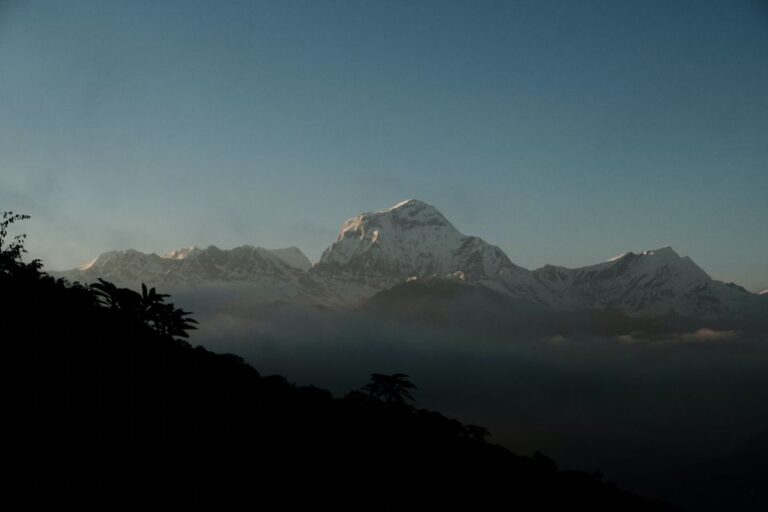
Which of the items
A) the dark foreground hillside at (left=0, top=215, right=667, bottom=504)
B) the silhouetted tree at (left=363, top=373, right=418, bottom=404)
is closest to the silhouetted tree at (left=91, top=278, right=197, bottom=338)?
the dark foreground hillside at (left=0, top=215, right=667, bottom=504)

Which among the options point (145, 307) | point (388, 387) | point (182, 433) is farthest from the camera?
point (388, 387)

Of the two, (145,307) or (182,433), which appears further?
(145,307)

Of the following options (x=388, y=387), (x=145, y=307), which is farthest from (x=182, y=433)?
(x=388, y=387)

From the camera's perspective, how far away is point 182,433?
3481cm

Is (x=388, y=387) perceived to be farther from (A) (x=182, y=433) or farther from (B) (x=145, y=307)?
(A) (x=182, y=433)

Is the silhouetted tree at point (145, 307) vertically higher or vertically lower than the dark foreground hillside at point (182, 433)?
higher

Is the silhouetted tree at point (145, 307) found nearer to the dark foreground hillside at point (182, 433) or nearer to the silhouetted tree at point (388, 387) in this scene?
the dark foreground hillside at point (182, 433)

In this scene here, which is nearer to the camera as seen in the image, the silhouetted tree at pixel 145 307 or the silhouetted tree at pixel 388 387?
the silhouetted tree at pixel 145 307

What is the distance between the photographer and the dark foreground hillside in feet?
95.9

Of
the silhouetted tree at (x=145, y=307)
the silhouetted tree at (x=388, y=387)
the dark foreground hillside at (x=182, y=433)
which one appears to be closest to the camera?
the dark foreground hillside at (x=182, y=433)

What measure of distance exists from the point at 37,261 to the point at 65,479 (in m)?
35.5

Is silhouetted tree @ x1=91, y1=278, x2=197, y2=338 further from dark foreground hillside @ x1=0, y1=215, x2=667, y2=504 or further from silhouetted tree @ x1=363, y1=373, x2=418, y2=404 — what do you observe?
silhouetted tree @ x1=363, y1=373, x2=418, y2=404

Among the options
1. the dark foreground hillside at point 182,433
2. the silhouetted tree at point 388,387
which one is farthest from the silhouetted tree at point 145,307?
the silhouetted tree at point 388,387

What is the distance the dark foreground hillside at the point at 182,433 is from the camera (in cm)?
2923
